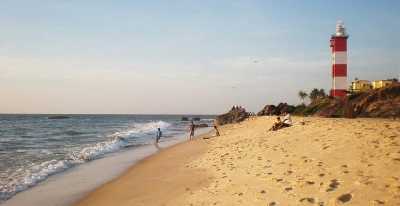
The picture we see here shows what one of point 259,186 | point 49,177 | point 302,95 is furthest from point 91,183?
point 302,95

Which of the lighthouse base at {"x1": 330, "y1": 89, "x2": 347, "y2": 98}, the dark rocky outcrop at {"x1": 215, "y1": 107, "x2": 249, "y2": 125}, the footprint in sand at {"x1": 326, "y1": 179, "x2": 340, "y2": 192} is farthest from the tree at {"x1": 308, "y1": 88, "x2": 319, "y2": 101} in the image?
the footprint in sand at {"x1": 326, "y1": 179, "x2": 340, "y2": 192}

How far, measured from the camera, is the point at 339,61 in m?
33.2

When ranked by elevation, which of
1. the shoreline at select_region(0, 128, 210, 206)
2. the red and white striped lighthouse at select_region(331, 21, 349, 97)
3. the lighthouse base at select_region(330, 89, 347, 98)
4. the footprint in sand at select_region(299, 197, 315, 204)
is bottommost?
the shoreline at select_region(0, 128, 210, 206)

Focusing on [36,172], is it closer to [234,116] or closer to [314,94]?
[234,116]

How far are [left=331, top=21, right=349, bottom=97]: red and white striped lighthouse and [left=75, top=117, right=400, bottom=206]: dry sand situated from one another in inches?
756

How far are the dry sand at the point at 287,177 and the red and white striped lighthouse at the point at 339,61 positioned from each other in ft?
63.0

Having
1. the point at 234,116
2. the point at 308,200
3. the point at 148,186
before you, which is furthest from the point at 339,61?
the point at 234,116

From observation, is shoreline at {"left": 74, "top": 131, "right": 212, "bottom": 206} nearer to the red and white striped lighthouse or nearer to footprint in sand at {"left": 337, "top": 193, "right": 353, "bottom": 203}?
footprint in sand at {"left": 337, "top": 193, "right": 353, "bottom": 203}

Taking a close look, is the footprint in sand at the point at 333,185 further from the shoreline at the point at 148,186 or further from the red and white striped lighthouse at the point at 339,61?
the red and white striped lighthouse at the point at 339,61

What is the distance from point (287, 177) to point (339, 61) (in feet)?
84.7

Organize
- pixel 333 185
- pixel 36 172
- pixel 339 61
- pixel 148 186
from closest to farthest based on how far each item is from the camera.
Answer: pixel 333 185 < pixel 148 186 < pixel 36 172 < pixel 339 61

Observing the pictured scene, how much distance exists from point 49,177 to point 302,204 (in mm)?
10939

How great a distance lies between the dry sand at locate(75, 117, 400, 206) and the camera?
26.2 ft

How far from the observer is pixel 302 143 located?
1402cm
